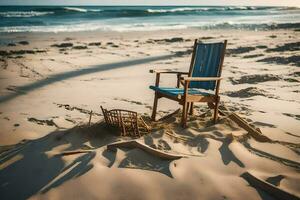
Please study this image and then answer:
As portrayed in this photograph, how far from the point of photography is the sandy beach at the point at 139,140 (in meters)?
2.83

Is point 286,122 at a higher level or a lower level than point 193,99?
lower

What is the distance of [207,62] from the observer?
4.80 metres

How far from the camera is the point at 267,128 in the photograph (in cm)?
441

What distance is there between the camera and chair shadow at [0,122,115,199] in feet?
9.54

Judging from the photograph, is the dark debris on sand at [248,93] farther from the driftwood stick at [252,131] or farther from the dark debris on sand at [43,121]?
the dark debris on sand at [43,121]

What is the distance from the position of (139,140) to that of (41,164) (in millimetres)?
1030

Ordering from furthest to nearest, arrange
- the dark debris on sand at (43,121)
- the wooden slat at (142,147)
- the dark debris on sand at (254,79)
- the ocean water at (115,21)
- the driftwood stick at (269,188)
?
1. the ocean water at (115,21)
2. the dark debris on sand at (254,79)
3. the dark debris on sand at (43,121)
4. the wooden slat at (142,147)
5. the driftwood stick at (269,188)

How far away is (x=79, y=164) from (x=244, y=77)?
5.58m

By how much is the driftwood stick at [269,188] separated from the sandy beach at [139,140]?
5 cm

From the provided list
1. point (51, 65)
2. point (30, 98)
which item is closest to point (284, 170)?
point (30, 98)

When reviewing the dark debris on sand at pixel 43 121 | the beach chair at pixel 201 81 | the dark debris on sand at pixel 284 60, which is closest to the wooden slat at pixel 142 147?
the beach chair at pixel 201 81

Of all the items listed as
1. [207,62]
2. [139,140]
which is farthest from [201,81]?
[139,140]

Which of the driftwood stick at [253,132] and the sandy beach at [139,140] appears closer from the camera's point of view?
the sandy beach at [139,140]

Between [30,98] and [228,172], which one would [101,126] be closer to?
[228,172]
